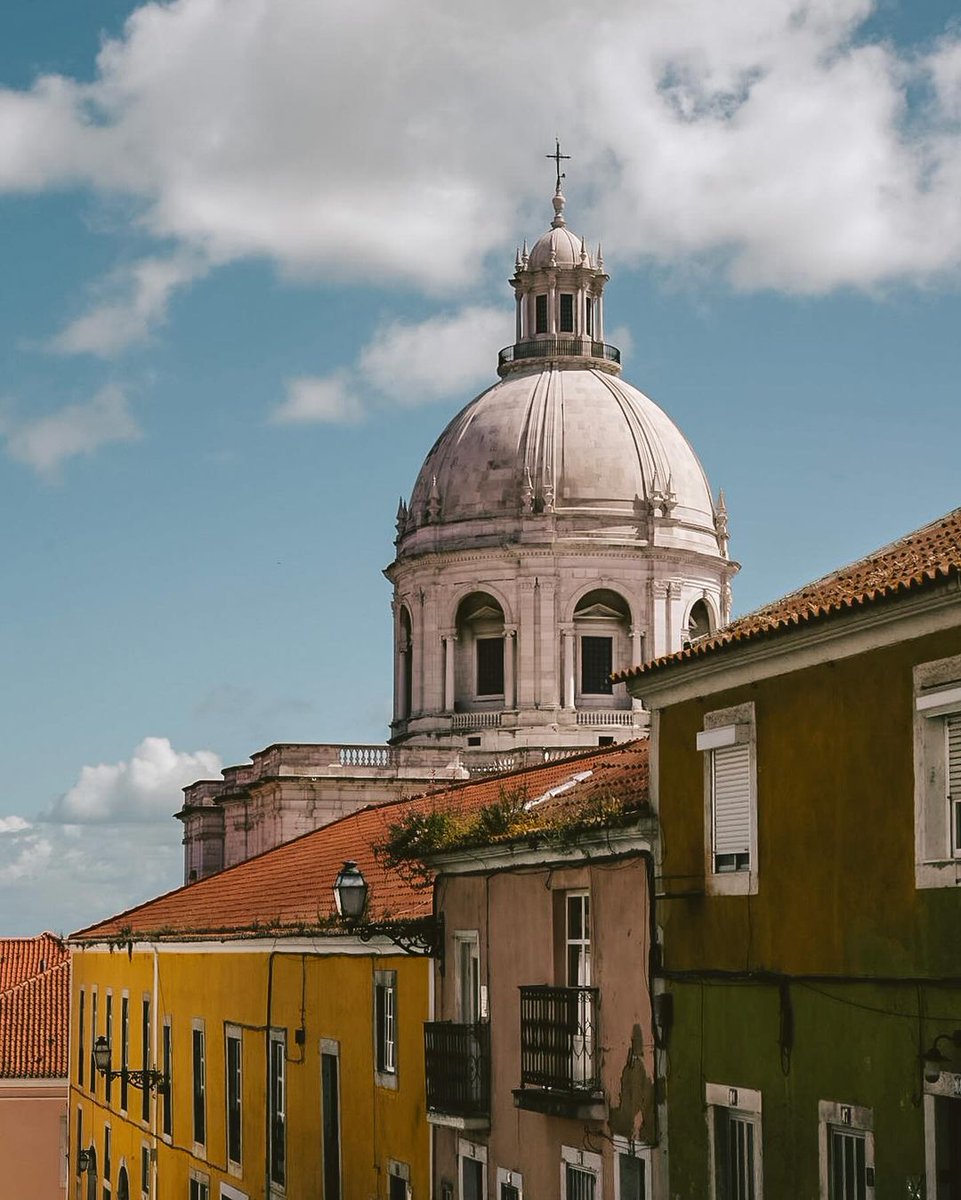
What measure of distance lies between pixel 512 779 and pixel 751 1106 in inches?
418

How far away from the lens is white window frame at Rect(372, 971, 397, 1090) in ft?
72.5

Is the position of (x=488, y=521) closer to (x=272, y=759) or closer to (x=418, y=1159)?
(x=272, y=759)

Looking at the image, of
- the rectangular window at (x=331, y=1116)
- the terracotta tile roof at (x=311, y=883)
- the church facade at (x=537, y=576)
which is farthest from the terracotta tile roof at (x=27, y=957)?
the rectangular window at (x=331, y=1116)

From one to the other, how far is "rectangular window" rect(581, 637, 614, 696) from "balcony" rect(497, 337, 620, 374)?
9690 mm

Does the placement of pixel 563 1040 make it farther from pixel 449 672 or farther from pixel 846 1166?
pixel 449 672

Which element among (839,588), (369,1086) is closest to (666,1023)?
(839,588)

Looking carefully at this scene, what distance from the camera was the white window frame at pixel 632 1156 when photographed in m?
16.4

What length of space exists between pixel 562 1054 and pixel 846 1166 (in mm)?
3983

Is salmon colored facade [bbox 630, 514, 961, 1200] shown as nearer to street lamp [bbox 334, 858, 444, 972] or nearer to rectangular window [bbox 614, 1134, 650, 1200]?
rectangular window [bbox 614, 1134, 650, 1200]

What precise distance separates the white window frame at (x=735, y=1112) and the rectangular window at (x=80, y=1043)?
89.2 feet

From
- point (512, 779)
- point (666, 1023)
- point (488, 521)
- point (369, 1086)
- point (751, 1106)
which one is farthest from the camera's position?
point (488, 521)

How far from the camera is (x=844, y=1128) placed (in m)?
13.8

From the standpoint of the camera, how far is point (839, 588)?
1539 centimetres

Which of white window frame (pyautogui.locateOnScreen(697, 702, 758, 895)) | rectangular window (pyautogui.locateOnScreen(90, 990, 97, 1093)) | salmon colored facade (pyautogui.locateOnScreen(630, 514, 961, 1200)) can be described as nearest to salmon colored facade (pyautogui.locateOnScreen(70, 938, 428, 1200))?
rectangular window (pyautogui.locateOnScreen(90, 990, 97, 1093))
